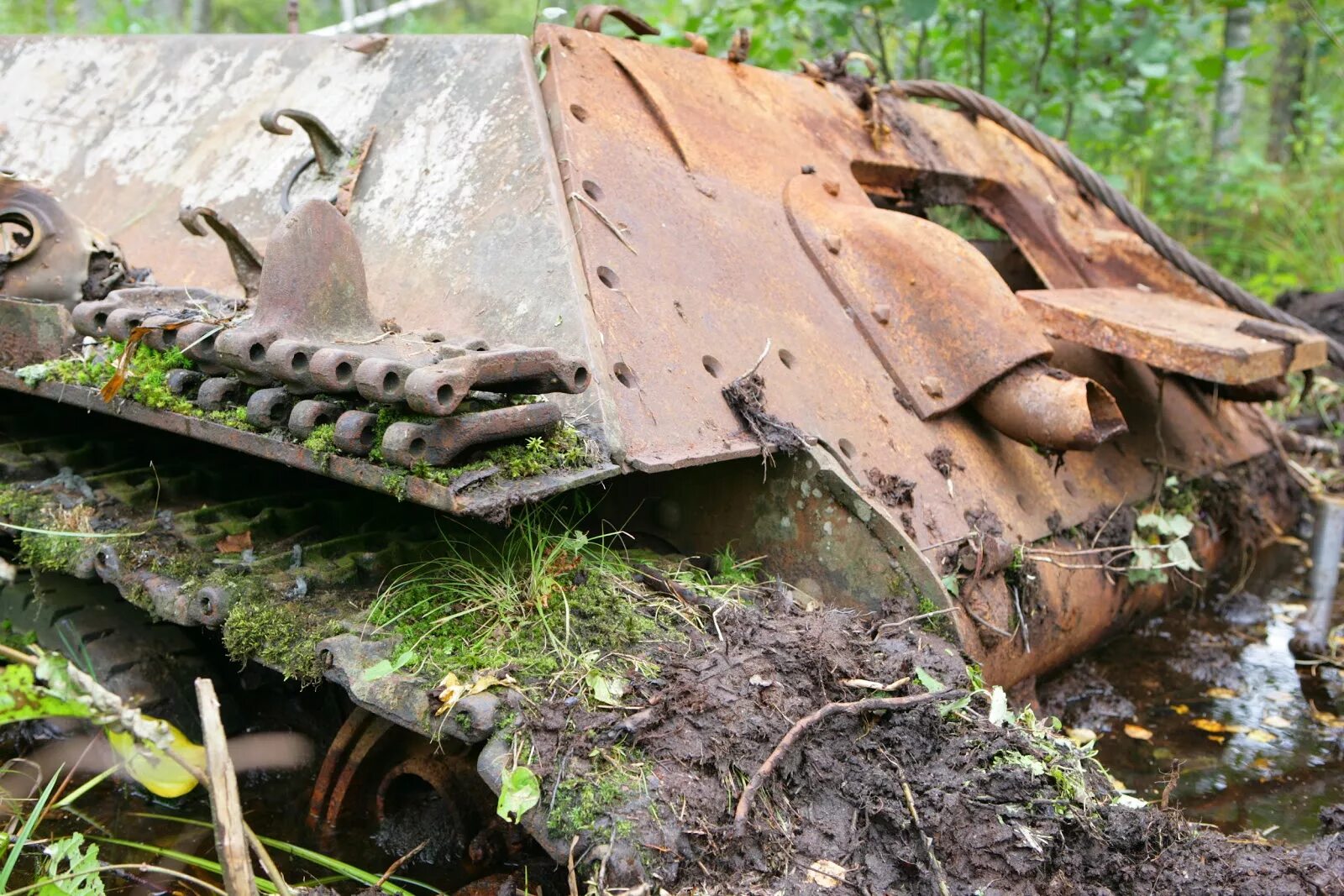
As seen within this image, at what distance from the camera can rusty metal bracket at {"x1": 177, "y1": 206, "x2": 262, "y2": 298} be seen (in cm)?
297

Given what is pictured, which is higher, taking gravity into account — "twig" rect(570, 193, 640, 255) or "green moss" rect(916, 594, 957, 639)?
"twig" rect(570, 193, 640, 255)

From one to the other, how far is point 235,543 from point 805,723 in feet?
4.76

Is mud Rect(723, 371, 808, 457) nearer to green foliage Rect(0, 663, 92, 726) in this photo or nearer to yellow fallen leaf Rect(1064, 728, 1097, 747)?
yellow fallen leaf Rect(1064, 728, 1097, 747)

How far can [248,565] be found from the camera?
2.86 m

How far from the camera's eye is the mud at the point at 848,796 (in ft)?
7.29

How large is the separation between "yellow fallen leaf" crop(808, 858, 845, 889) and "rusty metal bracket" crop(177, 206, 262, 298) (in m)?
1.83

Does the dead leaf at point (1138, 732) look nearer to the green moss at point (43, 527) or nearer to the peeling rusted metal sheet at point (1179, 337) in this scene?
the peeling rusted metal sheet at point (1179, 337)

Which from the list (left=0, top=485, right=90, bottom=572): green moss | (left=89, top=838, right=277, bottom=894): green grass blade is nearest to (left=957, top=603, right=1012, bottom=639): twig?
(left=89, top=838, right=277, bottom=894): green grass blade

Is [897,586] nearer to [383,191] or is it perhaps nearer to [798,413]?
[798,413]

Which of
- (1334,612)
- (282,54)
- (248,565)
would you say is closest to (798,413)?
(248,565)

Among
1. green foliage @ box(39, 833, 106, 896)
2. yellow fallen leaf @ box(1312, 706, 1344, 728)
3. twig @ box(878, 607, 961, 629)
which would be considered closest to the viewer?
green foliage @ box(39, 833, 106, 896)

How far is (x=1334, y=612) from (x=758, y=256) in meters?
3.11

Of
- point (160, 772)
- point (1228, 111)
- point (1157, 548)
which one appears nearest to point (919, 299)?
point (1157, 548)

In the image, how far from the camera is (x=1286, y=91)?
14180 mm
